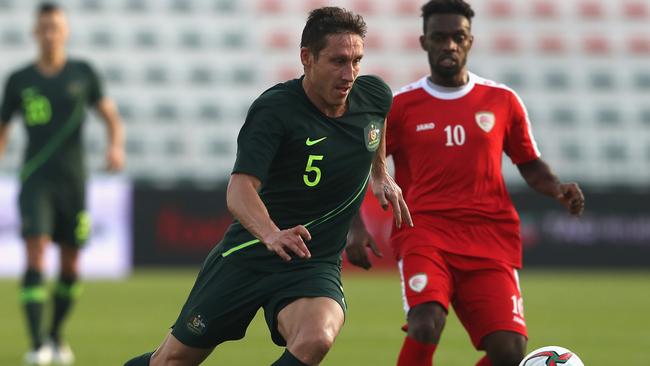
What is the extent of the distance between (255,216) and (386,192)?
78 cm

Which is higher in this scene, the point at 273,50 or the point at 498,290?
the point at 498,290

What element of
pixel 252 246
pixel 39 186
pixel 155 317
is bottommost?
pixel 155 317

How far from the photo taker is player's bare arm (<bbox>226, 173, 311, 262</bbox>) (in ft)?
14.8

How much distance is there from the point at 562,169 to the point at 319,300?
2232 centimetres

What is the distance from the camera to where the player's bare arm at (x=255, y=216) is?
14.8ft

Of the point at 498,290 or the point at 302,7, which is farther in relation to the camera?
the point at 302,7

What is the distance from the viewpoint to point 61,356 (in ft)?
28.9

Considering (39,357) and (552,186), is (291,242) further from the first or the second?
(39,357)

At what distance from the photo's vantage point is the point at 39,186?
A: 362 inches

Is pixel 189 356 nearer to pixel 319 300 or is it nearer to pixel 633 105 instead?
pixel 319 300

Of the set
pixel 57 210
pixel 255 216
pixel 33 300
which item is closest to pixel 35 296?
pixel 33 300

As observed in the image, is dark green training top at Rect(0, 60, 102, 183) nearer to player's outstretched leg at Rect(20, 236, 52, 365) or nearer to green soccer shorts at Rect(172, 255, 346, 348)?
player's outstretched leg at Rect(20, 236, 52, 365)

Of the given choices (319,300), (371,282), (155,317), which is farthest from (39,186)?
(371,282)

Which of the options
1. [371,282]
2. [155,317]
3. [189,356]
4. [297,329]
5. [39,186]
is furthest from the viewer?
[371,282]
